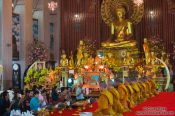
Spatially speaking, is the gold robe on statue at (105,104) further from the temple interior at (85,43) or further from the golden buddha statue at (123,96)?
the temple interior at (85,43)

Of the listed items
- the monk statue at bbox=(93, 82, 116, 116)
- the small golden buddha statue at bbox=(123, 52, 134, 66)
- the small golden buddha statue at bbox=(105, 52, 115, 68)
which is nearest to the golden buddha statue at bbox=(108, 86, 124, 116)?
the monk statue at bbox=(93, 82, 116, 116)

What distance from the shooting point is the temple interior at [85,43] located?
17.2 m

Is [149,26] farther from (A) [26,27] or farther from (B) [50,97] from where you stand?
(B) [50,97]

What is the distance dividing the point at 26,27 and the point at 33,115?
14962 mm

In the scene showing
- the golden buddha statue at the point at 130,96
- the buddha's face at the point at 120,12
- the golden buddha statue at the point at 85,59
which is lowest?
the golden buddha statue at the point at 130,96

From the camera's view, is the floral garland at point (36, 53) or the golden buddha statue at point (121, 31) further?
the golden buddha statue at point (121, 31)

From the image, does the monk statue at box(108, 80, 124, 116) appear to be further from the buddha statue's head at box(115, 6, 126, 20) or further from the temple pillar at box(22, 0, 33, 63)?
the buddha statue's head at box(115, 6, 126, 20)

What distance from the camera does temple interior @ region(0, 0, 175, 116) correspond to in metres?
17.2

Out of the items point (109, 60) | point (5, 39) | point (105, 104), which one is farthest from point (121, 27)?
point (105, 104)

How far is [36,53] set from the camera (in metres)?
19.7

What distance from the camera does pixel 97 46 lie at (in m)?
23.2

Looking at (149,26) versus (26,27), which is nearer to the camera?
(26,27)

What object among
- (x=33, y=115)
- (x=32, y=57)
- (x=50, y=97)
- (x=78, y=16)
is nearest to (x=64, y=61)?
(x=32, y=57)

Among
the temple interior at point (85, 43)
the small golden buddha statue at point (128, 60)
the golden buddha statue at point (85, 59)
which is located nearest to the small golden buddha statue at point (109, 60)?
the temple interior at point (85, 43)
